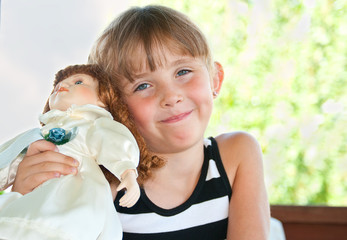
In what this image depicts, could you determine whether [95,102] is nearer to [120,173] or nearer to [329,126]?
[120,173]

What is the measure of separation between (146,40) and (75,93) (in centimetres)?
31

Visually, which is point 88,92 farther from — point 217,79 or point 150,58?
point 217,79

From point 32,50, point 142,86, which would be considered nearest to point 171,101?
point 142,86

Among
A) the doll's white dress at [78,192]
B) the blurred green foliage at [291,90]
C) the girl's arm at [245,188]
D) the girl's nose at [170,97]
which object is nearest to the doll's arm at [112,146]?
the doll's white dress at [78,192]

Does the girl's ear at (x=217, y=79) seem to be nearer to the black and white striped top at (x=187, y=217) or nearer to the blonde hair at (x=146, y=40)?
the blonde hair at (x=146, y=40)

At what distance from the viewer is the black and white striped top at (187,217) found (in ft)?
4.24

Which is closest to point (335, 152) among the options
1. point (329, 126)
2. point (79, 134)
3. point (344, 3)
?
point (329, 126)

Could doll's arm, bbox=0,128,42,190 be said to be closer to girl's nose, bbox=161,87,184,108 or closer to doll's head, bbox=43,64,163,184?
doll's head, bbox=43,64,163,184

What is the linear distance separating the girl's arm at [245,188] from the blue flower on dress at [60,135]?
0.63 metres

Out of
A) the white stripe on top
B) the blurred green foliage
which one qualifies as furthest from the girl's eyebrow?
the blurred green foliage

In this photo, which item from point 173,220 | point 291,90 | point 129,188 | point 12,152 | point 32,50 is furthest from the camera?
point 291,90

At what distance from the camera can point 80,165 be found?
Result: 92cm

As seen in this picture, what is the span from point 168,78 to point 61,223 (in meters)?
0.54

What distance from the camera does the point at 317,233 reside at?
2.25 metres
